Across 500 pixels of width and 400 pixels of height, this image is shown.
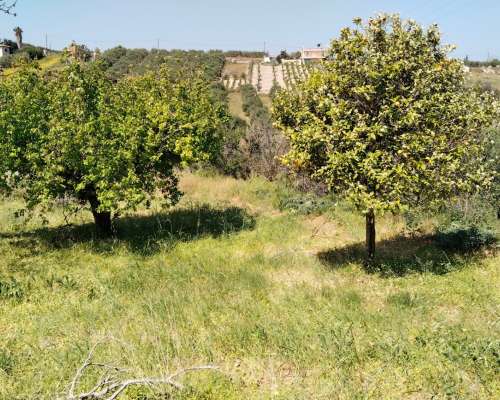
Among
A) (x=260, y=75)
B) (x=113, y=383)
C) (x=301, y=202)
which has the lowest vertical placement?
(x=113, y=383)

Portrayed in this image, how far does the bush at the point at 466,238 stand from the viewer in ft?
36.9

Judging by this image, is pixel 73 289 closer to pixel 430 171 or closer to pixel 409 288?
pixel 409 288

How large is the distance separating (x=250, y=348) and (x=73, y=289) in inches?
201

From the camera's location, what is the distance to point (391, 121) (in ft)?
30.4

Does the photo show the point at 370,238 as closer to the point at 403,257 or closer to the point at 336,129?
the point at 403,257

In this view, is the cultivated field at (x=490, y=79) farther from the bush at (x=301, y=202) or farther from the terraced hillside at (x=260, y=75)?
the bush at (x=301, y=202)

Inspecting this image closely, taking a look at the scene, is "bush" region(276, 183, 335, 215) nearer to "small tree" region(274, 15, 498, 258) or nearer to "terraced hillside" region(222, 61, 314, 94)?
"small tree" region(274, 15, 498, 258)

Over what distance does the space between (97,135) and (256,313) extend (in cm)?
729

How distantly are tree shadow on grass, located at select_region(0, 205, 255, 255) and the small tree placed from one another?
18.2ft

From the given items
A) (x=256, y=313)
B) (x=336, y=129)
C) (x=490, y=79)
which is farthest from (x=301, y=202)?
(x=490, y=79)

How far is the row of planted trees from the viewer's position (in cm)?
906

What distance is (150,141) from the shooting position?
1285 centimetres

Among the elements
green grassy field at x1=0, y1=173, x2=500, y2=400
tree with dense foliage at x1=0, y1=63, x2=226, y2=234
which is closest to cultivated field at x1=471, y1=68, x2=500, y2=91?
tree with dense foliage at x1=0, y1=63, x2=226, y2=234

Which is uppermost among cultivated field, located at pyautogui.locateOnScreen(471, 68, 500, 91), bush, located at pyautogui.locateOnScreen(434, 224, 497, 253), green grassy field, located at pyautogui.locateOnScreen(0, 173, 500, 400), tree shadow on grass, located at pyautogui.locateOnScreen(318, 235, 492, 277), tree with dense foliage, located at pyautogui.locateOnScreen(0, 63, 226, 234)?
cultivated field, located at pyautogui.locateOnScreen(471, 68, 500, 91)
